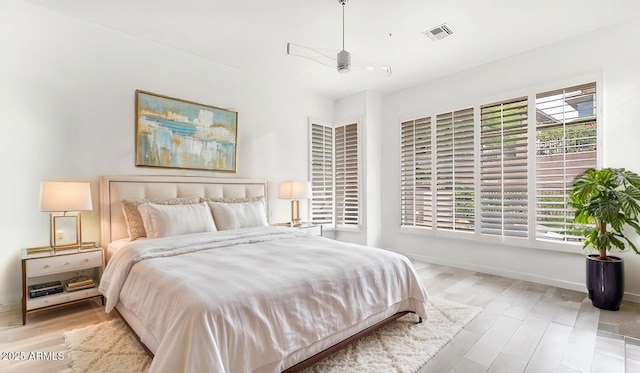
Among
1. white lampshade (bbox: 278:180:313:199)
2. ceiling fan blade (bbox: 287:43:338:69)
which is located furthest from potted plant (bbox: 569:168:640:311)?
white lampshade (bbox: 278:180:313:199)

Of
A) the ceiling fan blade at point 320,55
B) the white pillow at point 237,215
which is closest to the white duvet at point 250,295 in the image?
the white pillow at point 237,215

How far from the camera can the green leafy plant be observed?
9.07 ft

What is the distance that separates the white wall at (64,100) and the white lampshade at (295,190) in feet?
3.19

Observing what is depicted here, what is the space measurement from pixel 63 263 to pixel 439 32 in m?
4.36

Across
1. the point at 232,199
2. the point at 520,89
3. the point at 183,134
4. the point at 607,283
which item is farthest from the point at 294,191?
the point at 607,283

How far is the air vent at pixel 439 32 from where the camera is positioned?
3131 mm

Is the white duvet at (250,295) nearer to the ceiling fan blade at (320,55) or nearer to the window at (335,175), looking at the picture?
the ceiling fan blade at (320,55)

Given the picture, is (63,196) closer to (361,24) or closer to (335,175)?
(361,24)

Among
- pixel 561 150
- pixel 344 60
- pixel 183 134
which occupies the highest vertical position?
pixel 344 60

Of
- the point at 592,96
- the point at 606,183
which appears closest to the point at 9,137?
the point at 606,183

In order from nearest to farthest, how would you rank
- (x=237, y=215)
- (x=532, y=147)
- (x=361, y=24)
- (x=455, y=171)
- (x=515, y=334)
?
(x=515, y=334) < (x=361, y=24) < (x=237, y=215) < (x=532, y=147) < (x=455, y=171)

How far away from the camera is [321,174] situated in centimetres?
538

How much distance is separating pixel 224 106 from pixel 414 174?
123 inches

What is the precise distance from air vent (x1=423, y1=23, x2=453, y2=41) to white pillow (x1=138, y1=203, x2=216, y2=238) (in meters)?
3.17
